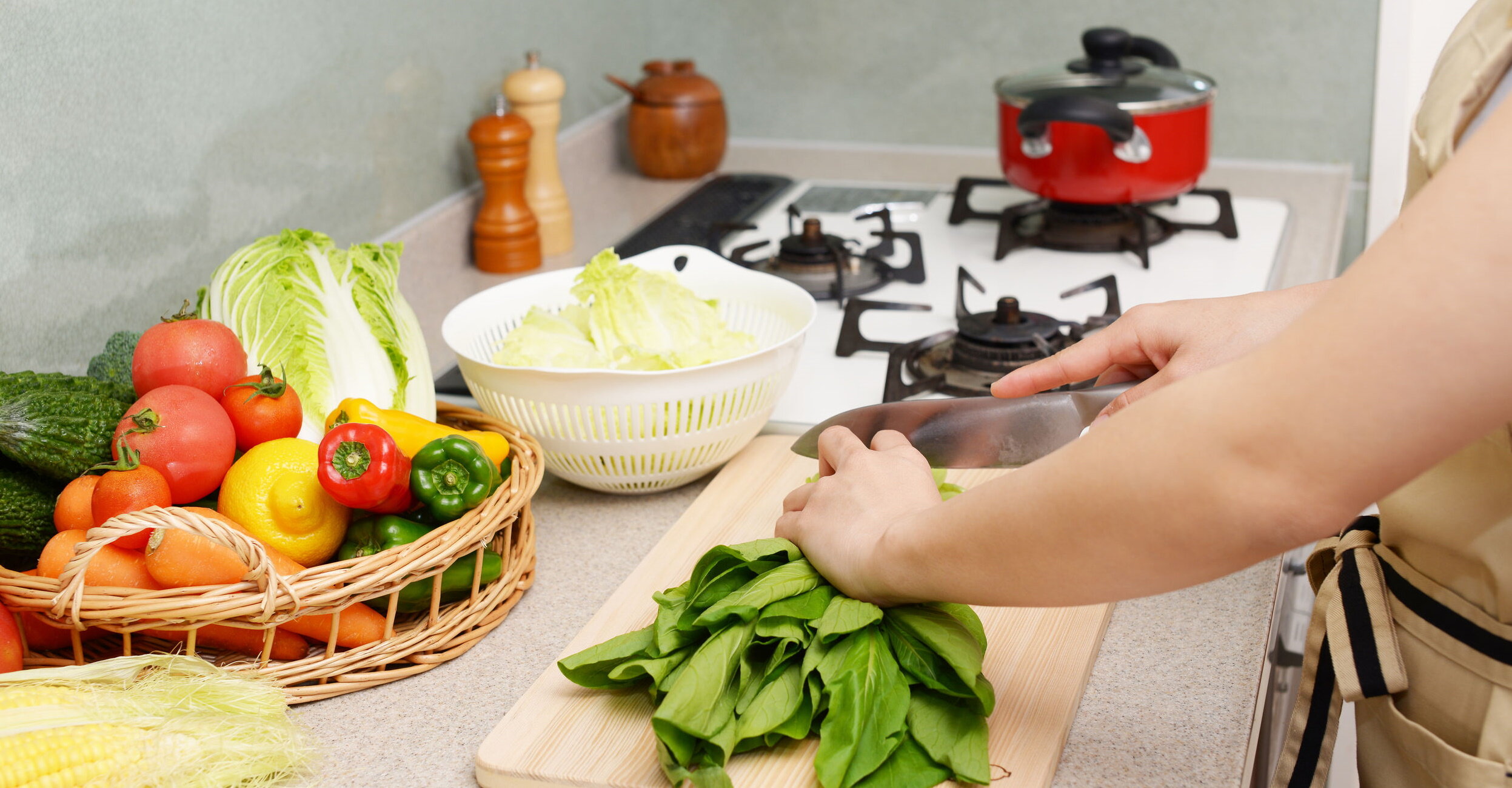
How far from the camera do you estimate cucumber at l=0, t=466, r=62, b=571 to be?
88cm

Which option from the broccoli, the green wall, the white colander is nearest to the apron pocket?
the white colander

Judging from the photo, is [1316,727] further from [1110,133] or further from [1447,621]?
[1110,133]

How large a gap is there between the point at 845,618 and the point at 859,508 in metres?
0.08

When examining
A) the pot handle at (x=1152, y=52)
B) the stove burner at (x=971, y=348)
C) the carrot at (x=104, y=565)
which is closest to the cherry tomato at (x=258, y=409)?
the carrot at (x=104, y=565)

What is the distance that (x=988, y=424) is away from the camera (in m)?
1.01

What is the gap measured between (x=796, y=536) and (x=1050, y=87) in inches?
45.2

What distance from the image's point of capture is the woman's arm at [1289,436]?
0.52m

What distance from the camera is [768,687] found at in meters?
0.79

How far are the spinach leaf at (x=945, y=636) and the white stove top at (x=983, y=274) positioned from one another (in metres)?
0.49

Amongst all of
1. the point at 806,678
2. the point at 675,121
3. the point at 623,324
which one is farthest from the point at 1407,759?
the point at 675,121

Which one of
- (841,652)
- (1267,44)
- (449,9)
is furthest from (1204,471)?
(1267,44)

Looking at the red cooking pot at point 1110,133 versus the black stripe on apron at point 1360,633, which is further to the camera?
the red cooking pot at point 1110,133

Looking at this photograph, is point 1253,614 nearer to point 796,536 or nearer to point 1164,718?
point 1164,718

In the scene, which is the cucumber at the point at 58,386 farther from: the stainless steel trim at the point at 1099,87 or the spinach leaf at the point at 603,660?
the stainless steel trim at the point at 1099,87
